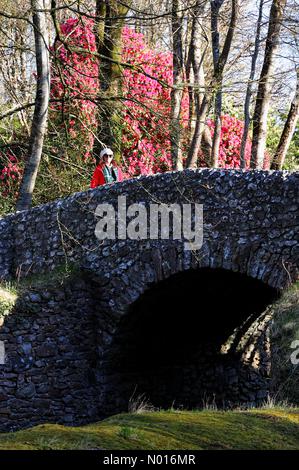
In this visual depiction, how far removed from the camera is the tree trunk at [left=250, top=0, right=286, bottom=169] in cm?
1745

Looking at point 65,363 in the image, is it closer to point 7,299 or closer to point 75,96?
point 7,299

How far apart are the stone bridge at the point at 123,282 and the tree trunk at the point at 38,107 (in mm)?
864

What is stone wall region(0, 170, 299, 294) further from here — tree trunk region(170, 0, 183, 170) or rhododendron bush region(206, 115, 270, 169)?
rhododendron bush region(206, 115, 270, 169)

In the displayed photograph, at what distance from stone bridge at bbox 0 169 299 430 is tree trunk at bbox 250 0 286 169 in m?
3.16

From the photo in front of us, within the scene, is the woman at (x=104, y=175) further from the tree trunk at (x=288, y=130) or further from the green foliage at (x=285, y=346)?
the tree trunk at (x=288, y=130)

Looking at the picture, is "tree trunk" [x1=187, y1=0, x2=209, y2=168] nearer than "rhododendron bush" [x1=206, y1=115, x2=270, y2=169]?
Yes

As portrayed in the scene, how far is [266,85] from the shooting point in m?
17.4

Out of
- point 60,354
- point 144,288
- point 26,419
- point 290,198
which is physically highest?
point 290,198

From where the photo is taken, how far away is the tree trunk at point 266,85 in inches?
687

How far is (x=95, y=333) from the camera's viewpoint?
1413 centimetres

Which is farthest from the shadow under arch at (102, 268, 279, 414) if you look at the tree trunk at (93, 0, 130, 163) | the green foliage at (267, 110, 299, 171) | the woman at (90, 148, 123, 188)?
the green foliage at (267, 110, 299, 171)

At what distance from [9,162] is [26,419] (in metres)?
4.89
